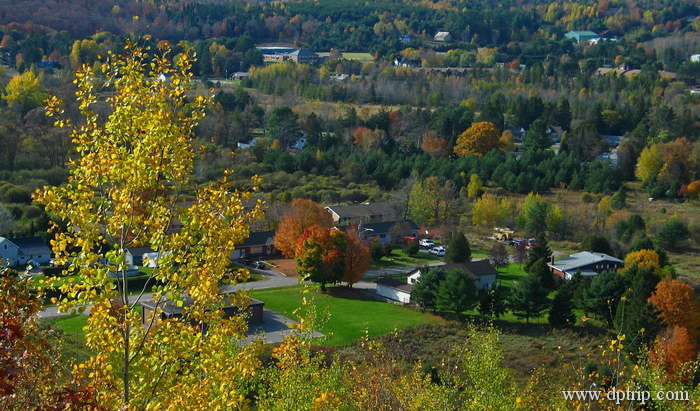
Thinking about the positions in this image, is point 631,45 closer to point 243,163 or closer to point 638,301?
point 243,163

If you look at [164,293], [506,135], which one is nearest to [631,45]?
[506,135]

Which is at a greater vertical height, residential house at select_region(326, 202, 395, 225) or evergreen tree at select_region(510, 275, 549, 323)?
evergreen tree at select_region(510, 275, 549, 323)

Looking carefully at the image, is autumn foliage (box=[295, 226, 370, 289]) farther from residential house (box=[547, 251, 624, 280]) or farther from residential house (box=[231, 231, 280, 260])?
residential house (box=[547, 251, 624, 280])

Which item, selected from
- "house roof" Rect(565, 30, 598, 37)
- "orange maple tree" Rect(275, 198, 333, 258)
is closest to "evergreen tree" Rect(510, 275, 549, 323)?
"orange maple tree" Rect(275, 198, 333, 258)

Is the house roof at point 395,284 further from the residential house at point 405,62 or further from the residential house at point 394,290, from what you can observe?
the residential house at point 405,62

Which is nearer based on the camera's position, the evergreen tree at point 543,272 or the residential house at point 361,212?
the evergreen tree at point 543,272

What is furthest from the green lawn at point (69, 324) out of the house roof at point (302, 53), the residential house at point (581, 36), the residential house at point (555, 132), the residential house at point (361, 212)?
the residential house at point (581, 36)

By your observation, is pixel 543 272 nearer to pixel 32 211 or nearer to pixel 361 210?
pixel 361 210
